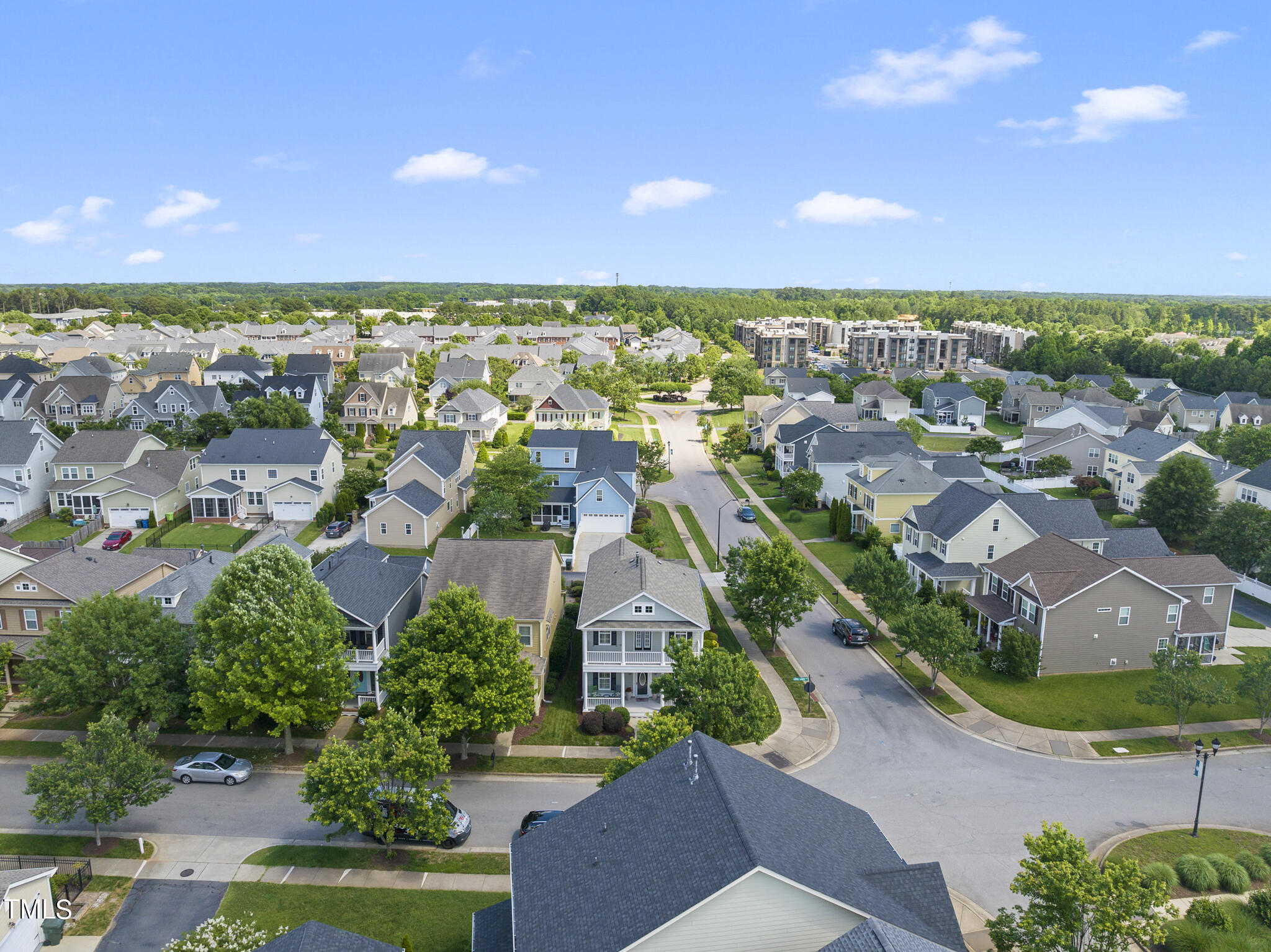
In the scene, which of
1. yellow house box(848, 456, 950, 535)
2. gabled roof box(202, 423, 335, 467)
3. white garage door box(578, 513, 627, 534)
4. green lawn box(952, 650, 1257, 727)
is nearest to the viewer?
green lawn box(952, 650, 1257, 727)

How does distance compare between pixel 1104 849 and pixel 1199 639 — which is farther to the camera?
pixel 1199 639

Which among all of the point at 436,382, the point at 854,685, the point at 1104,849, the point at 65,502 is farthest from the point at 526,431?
the point at 1104,849

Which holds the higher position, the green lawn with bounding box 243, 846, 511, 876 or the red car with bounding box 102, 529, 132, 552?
the red car with bounding box 102, 529, 132, 552

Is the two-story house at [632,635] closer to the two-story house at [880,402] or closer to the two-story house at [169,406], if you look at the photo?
the two-story house at [169,406]

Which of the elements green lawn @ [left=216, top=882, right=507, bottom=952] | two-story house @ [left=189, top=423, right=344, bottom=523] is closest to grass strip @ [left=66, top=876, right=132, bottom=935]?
green lawn @ [left=216, top=882, right=507, bottom=952]

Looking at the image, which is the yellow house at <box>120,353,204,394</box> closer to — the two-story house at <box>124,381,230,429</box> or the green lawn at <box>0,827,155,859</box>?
the two-story house at <box>124,381,230,429</box>

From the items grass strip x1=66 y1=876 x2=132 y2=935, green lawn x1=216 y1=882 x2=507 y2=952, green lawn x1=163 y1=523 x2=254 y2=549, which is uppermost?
green lawn x1=163 y1=523 x2=254 y2=549

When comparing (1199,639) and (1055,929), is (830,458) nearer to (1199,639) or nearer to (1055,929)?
(1199,639)
